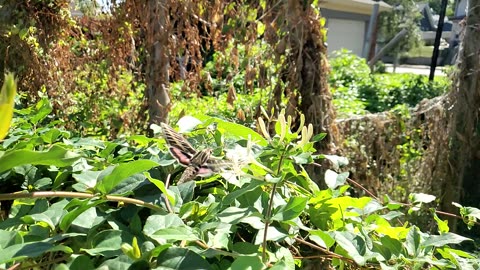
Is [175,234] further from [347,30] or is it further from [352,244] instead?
[347,30]

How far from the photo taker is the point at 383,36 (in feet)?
107

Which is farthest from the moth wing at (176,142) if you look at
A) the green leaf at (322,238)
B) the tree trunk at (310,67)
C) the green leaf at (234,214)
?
the tree trunk at (310,67)

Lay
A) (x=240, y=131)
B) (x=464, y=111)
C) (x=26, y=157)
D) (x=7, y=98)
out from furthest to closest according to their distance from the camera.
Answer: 1. (x=464, y=111)
2. (x=240, y=131)
3. (x=26, y=157)
4. (x=7, y=98)

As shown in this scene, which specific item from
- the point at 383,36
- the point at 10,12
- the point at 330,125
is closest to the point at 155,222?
the point at 330,125

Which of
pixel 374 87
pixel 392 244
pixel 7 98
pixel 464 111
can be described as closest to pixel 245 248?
pixel 392 244

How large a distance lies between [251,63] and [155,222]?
2314 millimetres

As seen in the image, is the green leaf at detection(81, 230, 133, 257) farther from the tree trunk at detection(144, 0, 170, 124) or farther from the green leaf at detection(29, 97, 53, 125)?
the tree trunk at detection(144, 0, 170, 124)

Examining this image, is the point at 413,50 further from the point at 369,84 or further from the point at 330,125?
the point at 330,125

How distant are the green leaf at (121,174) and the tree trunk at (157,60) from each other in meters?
2.09

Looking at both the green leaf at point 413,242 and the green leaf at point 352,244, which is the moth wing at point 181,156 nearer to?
the green leaf at point 352,244

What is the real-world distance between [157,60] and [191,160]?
2.11m

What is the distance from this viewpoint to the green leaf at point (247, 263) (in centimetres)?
65

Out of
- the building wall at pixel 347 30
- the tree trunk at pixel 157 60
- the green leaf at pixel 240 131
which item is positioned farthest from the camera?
the building wall at pixel 347 30

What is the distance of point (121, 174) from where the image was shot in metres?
0.73
